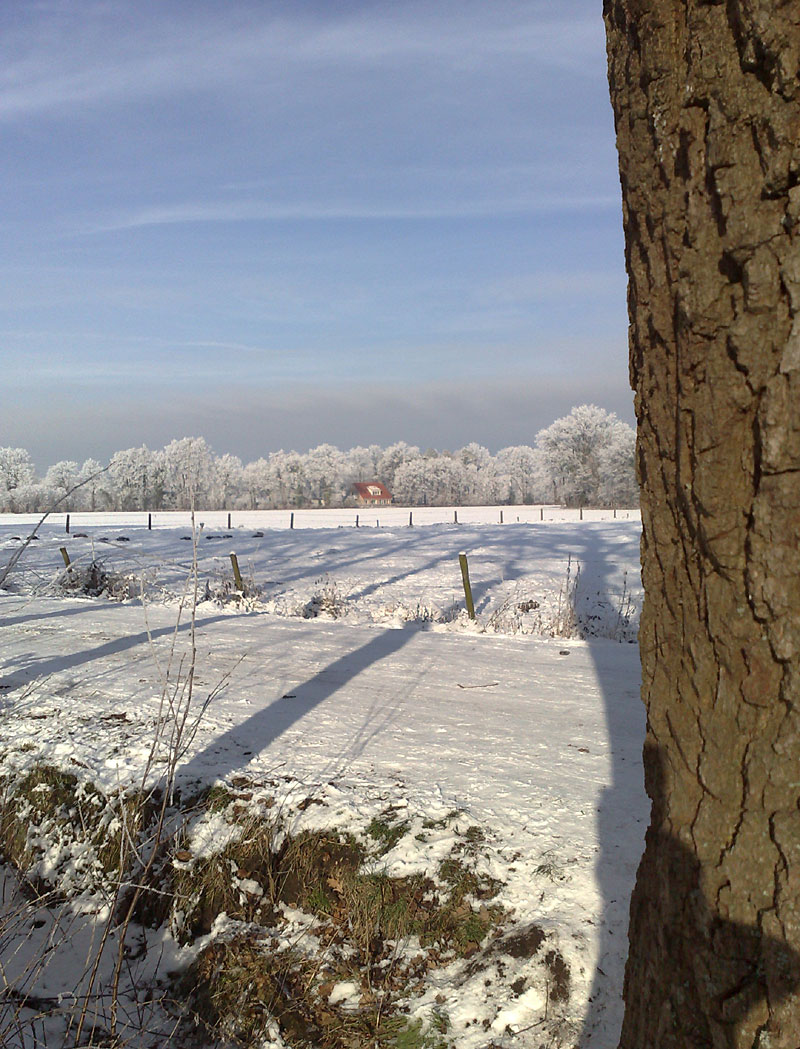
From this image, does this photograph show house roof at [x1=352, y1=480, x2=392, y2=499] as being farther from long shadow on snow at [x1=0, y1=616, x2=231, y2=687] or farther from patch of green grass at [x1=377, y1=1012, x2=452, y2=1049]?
patch of green grass at [x1=377, y1=1012, x2=452, y2=1049]

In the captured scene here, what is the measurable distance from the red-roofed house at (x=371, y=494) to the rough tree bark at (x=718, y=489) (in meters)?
101

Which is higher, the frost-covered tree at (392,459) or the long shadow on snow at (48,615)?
the frost-covered tree at (392,459)

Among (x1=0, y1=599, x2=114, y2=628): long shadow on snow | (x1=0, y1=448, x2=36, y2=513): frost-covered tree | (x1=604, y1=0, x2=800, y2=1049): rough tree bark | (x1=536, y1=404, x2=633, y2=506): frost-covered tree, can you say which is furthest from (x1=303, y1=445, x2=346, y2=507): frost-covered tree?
(x1=604, y1=0, x2=800, y2=1049): rough tree bark

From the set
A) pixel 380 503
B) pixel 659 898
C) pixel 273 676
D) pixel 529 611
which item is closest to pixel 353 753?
pixel 273 676

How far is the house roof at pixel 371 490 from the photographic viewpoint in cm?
10756

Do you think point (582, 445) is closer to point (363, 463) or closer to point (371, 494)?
point (371, 494)

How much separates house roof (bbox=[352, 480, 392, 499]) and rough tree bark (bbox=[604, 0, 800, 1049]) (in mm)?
105454

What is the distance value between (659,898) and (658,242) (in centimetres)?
158

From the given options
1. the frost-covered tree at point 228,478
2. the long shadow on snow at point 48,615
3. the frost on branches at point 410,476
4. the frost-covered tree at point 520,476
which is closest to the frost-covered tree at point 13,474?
the frost on branches at point 410,476

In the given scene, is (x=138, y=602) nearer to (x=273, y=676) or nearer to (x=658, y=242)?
(x=273, y=676)

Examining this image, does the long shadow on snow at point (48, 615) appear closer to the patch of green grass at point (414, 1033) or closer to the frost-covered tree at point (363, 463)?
the patch of green grass at point (414, 1033)

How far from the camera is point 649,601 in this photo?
1.90 m

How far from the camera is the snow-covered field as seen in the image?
3.32 meters

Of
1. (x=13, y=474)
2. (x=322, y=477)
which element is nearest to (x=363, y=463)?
(x=322, y=477)
